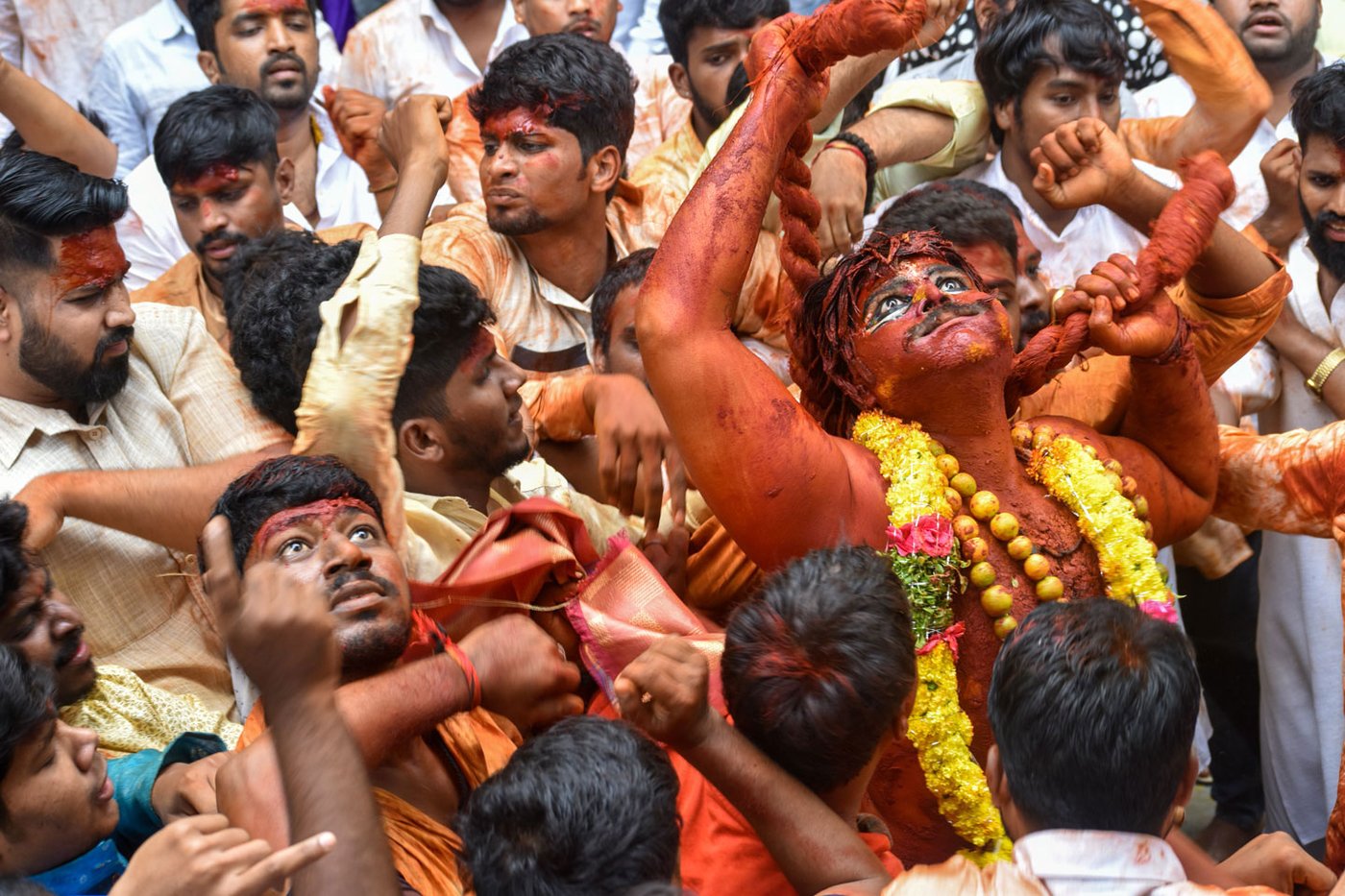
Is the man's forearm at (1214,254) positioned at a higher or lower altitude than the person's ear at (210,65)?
higher

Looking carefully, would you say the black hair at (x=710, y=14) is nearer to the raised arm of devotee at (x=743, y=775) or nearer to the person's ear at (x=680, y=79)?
the person's ear at (x=680, y=79)

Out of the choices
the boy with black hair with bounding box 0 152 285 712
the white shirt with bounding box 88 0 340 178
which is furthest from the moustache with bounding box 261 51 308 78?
the boy with black hair with bounding box 0 152 285 712

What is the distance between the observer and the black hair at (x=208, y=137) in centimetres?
481

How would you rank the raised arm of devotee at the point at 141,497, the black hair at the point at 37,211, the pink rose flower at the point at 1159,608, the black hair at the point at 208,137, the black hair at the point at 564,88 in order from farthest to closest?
the black hair at the point at 564,88 < the black hair at the point at 208,137 < the black hair at the point at 37,211 < the raised arm of devotee at the point at 141,497 < the pink rose flower at the point at 1159,608

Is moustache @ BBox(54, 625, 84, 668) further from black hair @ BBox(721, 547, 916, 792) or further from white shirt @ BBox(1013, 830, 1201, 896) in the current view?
white shirt @ BBox(1013, 830, 1201, 896)

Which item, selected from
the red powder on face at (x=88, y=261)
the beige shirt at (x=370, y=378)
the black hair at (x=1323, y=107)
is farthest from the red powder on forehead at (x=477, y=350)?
the black hair at (x=1323, y=107)

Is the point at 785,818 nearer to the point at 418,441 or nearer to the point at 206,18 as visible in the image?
the point at 418,441

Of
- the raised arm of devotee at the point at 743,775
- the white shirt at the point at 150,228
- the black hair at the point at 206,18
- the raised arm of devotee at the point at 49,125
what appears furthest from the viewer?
the black hair at the point at 206,18

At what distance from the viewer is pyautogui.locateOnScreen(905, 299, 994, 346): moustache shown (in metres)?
3.29

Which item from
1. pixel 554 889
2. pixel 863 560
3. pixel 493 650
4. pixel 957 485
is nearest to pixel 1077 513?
pixel 957 485

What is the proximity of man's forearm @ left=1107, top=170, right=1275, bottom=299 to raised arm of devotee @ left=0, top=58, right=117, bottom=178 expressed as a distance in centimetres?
283

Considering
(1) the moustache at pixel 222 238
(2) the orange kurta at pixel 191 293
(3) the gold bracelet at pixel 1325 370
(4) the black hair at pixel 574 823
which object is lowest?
(3) the gold bracelet at pixel 1325 370

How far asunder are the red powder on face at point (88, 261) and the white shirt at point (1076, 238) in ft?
8.70

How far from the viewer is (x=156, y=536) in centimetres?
363
